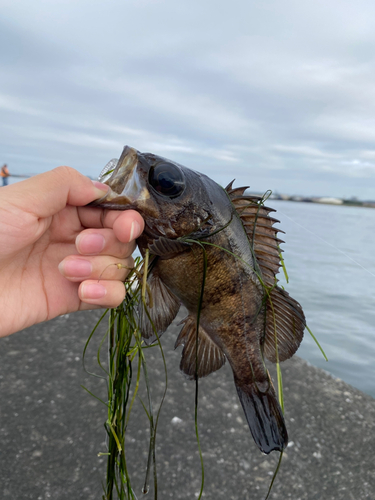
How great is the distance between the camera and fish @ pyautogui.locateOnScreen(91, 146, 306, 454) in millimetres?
1405

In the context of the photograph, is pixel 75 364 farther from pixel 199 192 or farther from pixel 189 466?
pixel 199 192

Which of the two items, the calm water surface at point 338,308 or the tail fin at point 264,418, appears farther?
the calm water surface at point 338,308

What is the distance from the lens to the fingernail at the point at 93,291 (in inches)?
63.4

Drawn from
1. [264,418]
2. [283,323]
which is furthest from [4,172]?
[264,418]

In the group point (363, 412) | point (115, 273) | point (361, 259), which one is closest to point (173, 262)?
point (115, 273)

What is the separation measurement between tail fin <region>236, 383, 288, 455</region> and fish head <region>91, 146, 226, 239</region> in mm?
768

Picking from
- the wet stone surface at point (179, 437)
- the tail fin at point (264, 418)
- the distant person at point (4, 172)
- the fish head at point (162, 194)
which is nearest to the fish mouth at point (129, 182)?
the fish head at point (162, 194)

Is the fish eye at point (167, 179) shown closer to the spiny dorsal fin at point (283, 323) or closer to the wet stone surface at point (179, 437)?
the spiny dorsal fin at point (283, 323)

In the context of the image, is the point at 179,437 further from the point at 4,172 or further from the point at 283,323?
the point at 4,172

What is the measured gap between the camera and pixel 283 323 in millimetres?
1635

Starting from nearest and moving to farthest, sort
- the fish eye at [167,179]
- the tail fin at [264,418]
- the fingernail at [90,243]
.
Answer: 1. the fish eye at [167,179]
2. the tail fin at [264,418]
3. the fingernail at [90,243]

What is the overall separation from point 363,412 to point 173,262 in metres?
3.09

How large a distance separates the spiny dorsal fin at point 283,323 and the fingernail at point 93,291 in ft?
2.39

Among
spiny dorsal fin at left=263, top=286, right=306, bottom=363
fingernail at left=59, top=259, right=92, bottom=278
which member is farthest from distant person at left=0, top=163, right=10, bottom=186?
spiny dorsal fin at left=263, top=286, right=306, bottom=363
